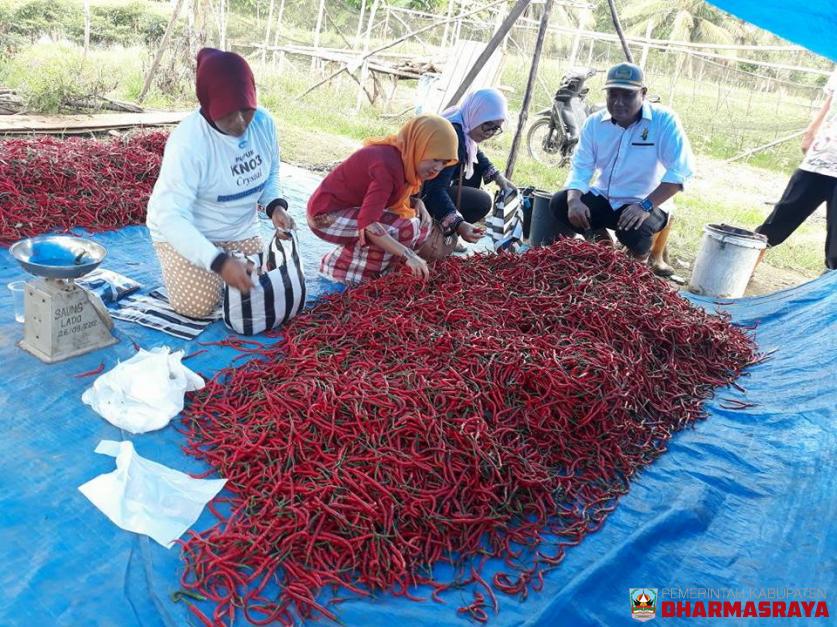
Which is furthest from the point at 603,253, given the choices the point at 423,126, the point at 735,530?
the point at 735,530

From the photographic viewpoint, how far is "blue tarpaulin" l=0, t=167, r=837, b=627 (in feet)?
5.74

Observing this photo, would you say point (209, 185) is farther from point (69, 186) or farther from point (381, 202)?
point (69, 186)

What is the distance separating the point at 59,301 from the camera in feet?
8.54

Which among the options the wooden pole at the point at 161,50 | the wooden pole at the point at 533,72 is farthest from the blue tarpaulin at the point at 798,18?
the wooden pole at the point at 161,50

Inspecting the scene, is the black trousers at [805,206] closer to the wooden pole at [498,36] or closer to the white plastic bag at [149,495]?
the wooden pole at [498,36]

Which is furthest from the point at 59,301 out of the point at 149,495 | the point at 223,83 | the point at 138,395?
the point at 223,83

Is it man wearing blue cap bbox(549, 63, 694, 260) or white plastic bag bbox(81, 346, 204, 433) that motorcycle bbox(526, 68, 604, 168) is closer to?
man wearing blue cap bbox(549, 63, 694, 260)

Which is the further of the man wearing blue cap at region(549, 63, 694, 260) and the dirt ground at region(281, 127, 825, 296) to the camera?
the dirt ground at region(281, 127, 825, 296)

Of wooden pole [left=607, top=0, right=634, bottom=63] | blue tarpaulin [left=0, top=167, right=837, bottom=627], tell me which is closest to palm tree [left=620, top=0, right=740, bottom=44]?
wooden pole [left=607, top=0, right=634, bottom=63]

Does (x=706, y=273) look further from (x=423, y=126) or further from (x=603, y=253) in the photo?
(x=423, y=126)

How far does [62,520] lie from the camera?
1.92m

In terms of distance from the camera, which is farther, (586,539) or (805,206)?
(805,206)

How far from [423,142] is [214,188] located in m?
1.19

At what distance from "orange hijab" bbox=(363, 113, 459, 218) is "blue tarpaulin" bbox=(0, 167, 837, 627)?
146 centimetres
